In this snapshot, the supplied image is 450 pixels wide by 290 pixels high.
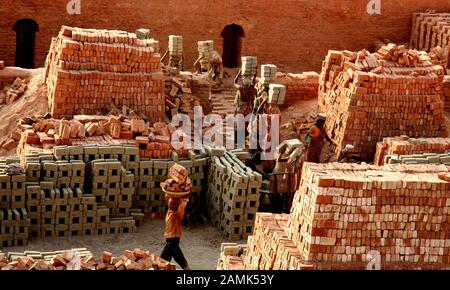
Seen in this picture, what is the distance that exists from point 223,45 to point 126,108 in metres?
9.69

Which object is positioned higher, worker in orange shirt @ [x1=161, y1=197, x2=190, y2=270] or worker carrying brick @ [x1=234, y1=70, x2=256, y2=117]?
worker carrying brick @ [x1=234, y1=70, x2=256, y2=117]

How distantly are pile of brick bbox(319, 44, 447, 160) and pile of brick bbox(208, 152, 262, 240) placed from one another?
11.1 feet

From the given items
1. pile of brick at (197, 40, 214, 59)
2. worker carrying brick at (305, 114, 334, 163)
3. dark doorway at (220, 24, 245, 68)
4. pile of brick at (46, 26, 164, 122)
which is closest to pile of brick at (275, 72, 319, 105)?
pile of brick at (197, 40, 214, 59)

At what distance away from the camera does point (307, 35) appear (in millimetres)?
36594

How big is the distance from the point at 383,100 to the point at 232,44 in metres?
9.37

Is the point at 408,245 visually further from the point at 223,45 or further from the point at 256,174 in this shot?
the point at 223,45

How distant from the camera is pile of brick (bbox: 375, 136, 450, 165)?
2661 cm

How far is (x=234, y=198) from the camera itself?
82.0 feet

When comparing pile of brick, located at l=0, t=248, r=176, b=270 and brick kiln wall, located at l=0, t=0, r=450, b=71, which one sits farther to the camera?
brick kiln wall, located at l=0, t=0, r=450, b=71

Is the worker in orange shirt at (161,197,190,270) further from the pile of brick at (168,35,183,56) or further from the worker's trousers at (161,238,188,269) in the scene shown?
the pile of brick at (168,35,183,56)

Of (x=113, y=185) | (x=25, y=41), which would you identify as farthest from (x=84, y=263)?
(x=25, y=41)

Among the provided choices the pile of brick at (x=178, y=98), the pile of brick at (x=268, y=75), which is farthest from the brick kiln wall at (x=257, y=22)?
the pile of brick at (x=268, y=75)

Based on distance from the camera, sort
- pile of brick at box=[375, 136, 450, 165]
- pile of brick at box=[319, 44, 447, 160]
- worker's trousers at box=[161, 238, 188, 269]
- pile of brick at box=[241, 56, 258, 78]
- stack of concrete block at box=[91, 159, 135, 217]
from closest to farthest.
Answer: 1. worker's trousers at box=[161, 238, 188, 269]
2. stack of concrete block at box=[91, 159, 135, 217]
3. pile of brick at box=[375, 136, 450, 165]
4. pile of brick at box=[319, 44, 447, 160]
5. pile of brick at box=[241, 56, 258, 78]
